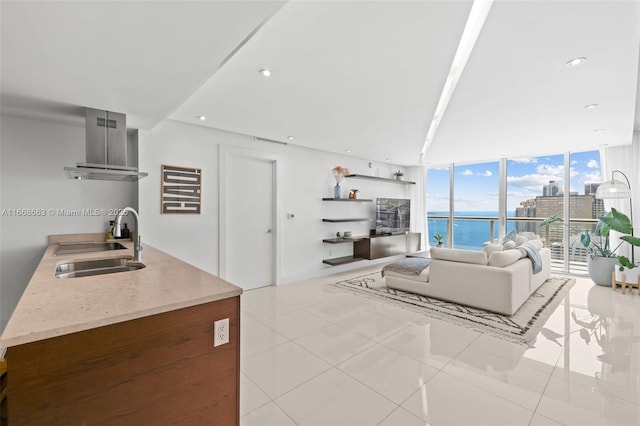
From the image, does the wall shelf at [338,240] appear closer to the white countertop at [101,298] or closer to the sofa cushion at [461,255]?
the sofa cushion at [461,255]

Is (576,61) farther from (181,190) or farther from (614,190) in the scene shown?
(181,190)

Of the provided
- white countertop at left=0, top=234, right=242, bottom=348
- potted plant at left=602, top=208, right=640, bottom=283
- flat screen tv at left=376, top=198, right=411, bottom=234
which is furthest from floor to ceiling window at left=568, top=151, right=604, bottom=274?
white countertop at left=0, top=234, right=242, bottom=348

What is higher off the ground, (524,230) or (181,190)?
(181,190)

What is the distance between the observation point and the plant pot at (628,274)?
433cm

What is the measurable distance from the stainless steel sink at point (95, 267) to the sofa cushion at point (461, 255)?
11.2 feet

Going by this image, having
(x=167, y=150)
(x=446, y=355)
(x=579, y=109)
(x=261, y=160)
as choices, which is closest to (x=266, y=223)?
(x=261, y=160)

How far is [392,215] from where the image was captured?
6.65m

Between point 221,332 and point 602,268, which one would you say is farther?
point 602,268

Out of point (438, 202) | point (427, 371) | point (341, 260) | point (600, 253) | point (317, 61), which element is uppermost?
point (317, 61)

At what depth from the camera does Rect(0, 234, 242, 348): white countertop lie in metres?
1.00

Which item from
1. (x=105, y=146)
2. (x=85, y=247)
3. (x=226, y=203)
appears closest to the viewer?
(x=105, y=146)

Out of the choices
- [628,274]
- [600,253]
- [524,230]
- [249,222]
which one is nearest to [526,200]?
[524,230]

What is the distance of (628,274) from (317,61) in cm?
562

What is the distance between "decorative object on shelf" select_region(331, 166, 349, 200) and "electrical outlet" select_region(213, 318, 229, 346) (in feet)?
13.9
